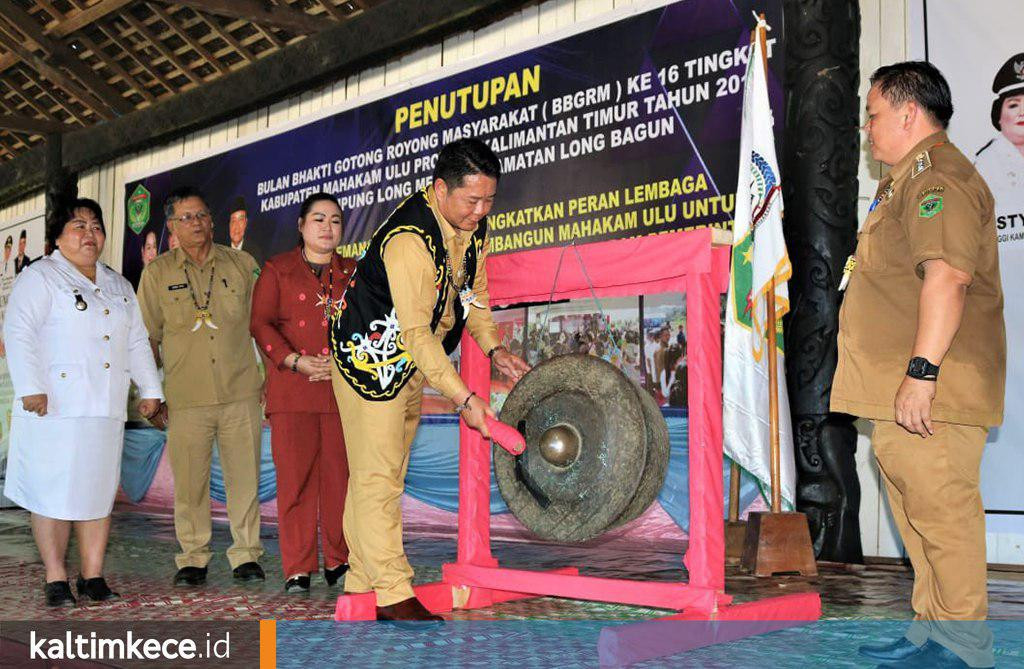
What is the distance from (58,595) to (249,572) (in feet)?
2.16

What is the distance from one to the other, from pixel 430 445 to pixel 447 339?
9.86 feet

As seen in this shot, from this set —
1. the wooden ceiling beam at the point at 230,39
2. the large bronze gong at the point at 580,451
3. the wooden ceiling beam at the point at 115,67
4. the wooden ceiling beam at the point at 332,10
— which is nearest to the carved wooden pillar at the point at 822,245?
the large bronze gong at the point at 580,451

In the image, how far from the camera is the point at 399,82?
20.6ft

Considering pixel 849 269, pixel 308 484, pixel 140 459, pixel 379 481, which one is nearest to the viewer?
pixel 849 269

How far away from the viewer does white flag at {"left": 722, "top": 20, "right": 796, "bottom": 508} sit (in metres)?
3.75

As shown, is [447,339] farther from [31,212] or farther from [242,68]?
[31,212]

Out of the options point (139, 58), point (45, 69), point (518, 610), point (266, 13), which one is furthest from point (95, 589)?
point (45, 69)

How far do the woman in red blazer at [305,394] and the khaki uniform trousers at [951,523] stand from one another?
5.92 ft

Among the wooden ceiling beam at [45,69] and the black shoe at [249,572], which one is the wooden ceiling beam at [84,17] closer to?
the wooden ceiling beam at [45,69]

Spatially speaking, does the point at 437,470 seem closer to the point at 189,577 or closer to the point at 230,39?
the point at 189,577

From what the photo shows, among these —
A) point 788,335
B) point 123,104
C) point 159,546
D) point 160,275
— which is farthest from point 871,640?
point 123,104

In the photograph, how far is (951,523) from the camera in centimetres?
204

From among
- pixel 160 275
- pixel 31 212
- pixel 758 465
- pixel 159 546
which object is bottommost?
pixel 159 546

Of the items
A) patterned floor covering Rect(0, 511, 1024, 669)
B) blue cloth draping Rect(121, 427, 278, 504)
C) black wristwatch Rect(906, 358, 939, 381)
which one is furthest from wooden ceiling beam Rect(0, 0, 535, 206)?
black wristwatch Rect(906, 358, 939, 381)
